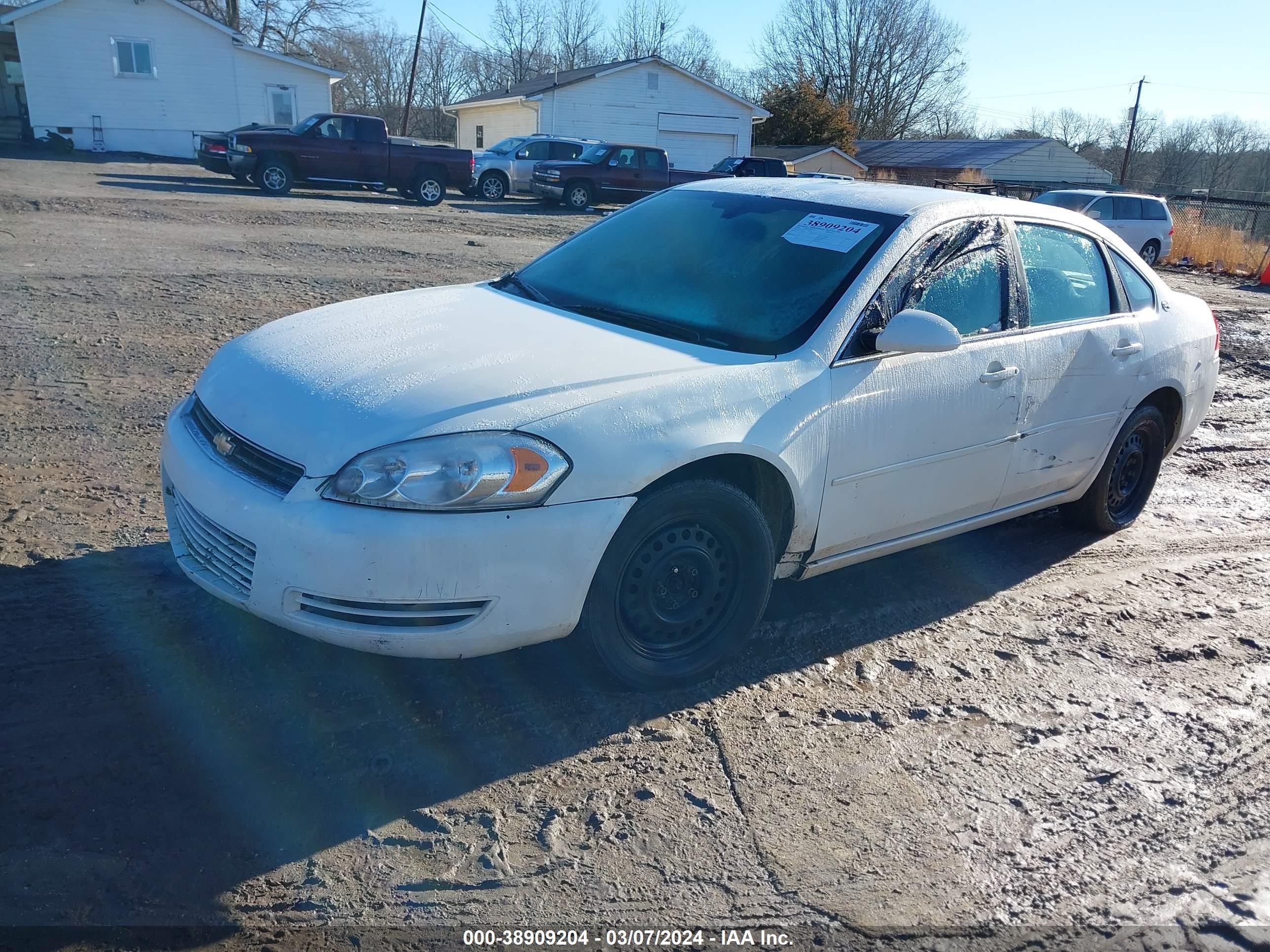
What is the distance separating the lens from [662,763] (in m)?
3.06

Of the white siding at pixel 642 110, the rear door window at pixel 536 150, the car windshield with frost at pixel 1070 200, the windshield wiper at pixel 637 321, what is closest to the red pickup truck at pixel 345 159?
the rear door window at pixel 536 150

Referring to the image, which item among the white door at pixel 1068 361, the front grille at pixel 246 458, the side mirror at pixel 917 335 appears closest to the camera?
the front grille at pixel 246 458

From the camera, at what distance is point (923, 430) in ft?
12.5

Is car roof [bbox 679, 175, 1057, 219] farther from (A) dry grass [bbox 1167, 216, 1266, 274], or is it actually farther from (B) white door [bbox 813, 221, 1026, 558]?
(A) dry grass [bbox 1167, 216, 1266, 274]

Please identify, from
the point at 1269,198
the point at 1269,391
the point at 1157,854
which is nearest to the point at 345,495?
the point at 1157,854

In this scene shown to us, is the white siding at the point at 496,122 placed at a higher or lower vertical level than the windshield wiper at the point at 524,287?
higher

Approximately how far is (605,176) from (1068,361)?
20437 millimetres

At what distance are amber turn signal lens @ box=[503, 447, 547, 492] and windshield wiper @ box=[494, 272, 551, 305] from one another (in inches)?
55.6

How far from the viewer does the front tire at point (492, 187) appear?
2450cm

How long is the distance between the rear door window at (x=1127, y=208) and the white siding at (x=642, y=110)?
66.1 ft

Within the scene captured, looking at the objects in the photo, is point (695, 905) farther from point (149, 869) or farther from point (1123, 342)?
point (1123, 342)

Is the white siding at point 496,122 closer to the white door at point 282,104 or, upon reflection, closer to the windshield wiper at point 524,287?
the white door at point 282,104

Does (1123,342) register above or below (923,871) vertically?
above

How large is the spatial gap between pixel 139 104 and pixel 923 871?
113 ft
